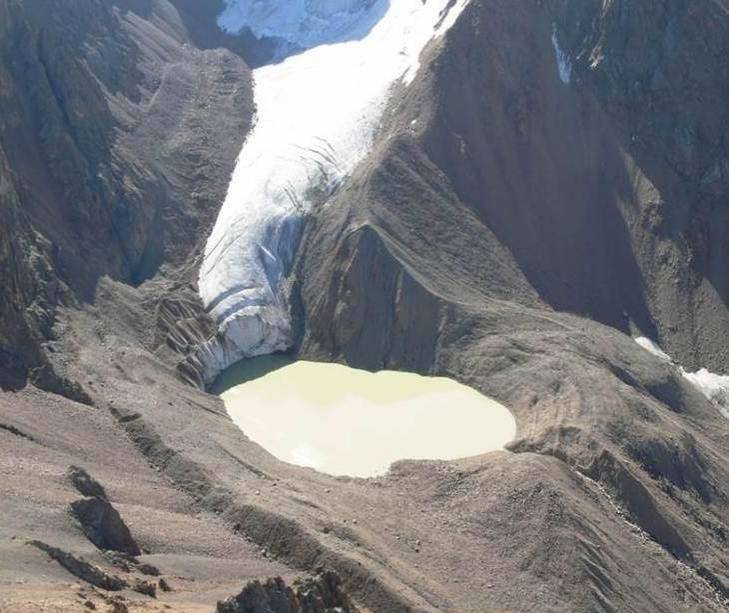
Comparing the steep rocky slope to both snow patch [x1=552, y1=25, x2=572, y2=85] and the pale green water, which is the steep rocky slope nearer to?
snow patch [x1=552, y1=25, x2=572, y2=85]

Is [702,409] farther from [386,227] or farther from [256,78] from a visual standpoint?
[256,78]

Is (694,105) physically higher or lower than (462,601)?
higher

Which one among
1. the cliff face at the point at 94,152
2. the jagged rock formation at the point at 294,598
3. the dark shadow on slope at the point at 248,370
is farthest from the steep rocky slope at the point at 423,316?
the dark shadow on slope at the point at 248,370

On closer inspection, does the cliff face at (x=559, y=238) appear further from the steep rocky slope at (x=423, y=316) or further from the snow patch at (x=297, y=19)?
the snow patch at (x=297, y=19)

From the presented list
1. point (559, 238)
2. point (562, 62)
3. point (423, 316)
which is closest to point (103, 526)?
point (423, 316)

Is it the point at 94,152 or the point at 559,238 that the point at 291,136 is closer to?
the point at 94,152

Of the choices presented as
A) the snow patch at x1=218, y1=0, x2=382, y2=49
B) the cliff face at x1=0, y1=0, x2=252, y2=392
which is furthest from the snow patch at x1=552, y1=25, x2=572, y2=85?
the cliff face at x1=0, y1=0, x2=252, y2=392

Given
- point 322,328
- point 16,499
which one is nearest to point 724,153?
point 322,328
